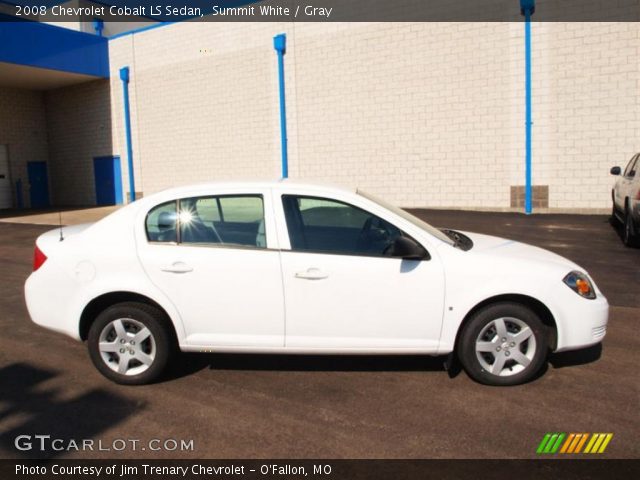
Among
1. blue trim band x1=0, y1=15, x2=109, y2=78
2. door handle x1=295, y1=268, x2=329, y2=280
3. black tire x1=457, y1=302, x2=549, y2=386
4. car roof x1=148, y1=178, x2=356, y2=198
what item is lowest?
black tire x1=457, y1=302, x2=549, y2=386

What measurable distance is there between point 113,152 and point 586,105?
60.8 feet

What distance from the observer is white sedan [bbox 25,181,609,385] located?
13.4 ft

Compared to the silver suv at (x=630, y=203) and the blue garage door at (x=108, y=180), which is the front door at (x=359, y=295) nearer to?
the silver suv at (x=630, y=203)

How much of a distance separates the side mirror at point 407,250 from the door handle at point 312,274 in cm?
52

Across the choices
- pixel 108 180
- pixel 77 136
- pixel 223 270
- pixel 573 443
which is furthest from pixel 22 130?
pixel 573 443

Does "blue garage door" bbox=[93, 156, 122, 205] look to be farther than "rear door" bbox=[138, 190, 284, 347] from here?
Yes

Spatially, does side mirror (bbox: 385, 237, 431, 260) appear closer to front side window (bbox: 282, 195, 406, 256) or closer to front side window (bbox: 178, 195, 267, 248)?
front side window (bbox: 282, 195, 406, 256)

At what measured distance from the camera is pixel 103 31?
26812 millimetres

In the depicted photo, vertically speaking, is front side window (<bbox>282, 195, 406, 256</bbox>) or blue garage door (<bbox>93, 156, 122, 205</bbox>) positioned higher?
blue garage door (<bbox>93, 156, 122, 205</bbox>)

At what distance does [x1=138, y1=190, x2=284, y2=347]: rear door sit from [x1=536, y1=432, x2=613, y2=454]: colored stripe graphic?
6.29 feet

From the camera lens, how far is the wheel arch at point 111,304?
430cm

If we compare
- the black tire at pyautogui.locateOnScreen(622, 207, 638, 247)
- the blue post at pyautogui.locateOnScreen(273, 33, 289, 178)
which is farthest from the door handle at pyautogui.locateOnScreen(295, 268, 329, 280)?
the blue post at pyautogui.locateOnScreen(273, 33, 289, 178)

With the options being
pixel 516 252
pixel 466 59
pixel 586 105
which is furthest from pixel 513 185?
pixel 516 252

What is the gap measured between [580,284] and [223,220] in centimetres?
279
